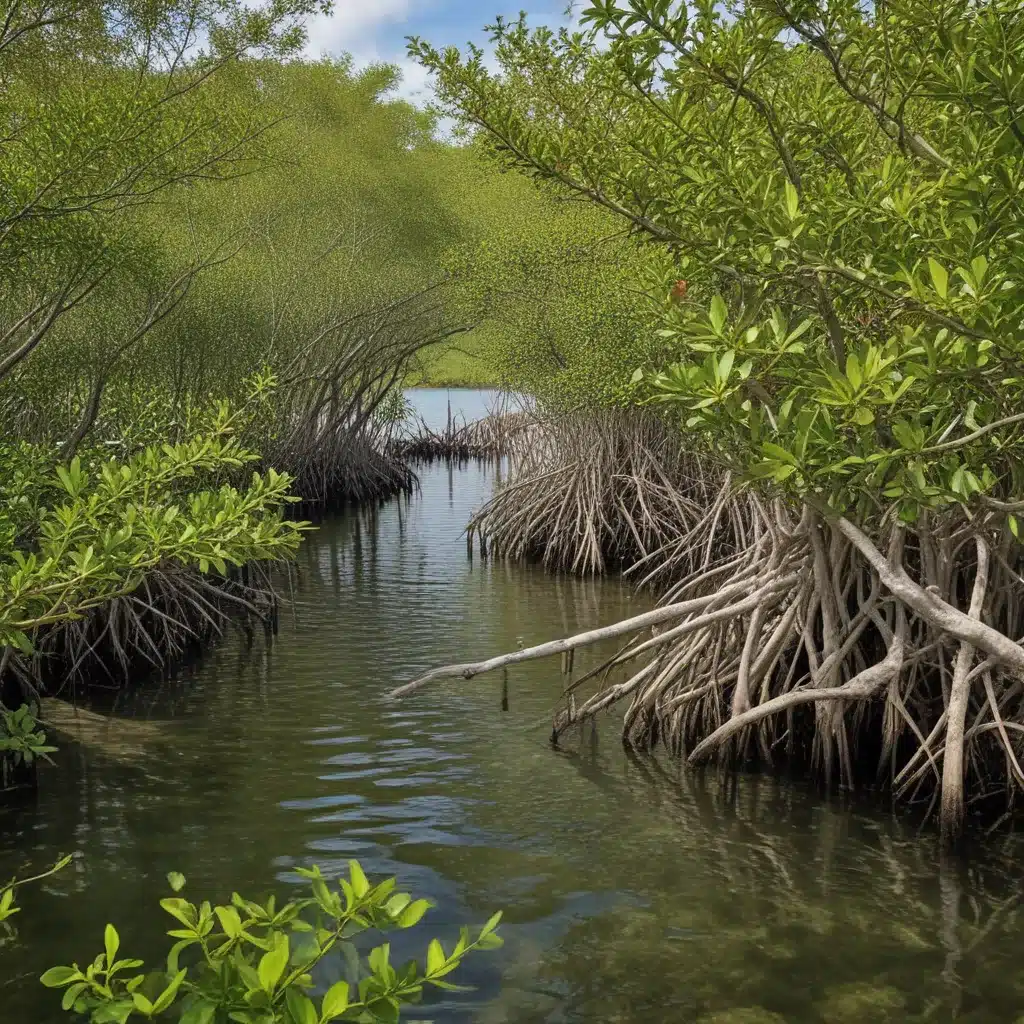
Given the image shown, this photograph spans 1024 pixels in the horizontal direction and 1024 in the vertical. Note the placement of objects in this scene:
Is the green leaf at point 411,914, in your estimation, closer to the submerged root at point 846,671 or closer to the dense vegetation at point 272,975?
the dense vegetation at point 272,975

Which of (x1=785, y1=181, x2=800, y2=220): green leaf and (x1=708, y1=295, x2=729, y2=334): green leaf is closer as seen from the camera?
(x1=785, y1=181, x2=800, y2=220): green leaf

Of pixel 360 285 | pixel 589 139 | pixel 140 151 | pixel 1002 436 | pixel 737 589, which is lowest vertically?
pixel 737 589

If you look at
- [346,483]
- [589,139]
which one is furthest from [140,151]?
[346,483]

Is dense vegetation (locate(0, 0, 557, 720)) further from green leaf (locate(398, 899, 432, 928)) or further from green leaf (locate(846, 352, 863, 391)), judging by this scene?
green leaf (locate(846, 352, 863, 391))

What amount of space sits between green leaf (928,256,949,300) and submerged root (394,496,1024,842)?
1963 mm

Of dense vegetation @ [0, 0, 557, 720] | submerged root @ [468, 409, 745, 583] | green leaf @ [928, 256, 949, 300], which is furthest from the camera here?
submerged root @ [468, 409, 745, 583]

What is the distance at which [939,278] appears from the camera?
3.55 m

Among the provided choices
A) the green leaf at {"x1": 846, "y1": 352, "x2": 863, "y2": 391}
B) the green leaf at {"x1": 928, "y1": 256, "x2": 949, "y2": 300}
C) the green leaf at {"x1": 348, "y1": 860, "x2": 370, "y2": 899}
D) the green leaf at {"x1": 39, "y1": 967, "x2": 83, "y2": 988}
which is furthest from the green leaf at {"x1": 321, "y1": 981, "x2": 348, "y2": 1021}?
the green leaf at {"x1": 928, "y1": 256, "x2": 949, "y2": 300}

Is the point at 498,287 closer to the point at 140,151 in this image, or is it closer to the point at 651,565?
the point at 651,565

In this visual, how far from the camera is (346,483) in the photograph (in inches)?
964

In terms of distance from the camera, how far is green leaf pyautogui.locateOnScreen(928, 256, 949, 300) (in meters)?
3.51

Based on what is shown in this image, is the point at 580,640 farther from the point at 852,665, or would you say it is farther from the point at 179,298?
the point at 179,298

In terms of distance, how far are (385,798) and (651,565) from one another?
8729 mm

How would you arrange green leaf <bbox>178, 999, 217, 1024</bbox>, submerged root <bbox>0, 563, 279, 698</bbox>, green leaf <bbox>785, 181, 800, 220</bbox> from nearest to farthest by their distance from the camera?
green leaf <bbox>178, 999, 217, 1024</bbox> < green leaf <bbox>785, 181, 800, 220</bbox> < submerged root <bbox>0, 563, 279, 698</bbox>
